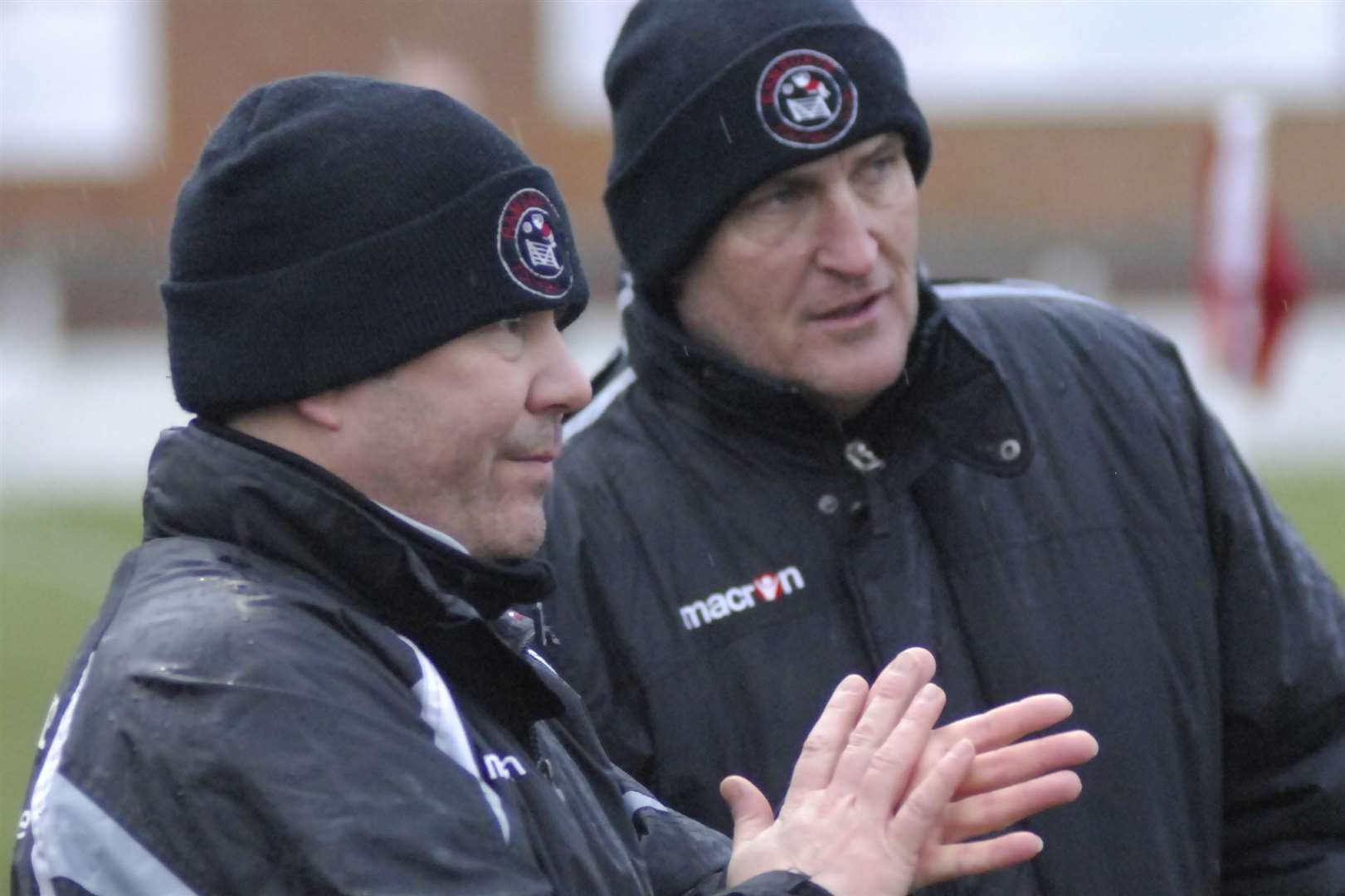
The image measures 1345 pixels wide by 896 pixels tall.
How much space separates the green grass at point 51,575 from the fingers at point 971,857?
5.08 metres

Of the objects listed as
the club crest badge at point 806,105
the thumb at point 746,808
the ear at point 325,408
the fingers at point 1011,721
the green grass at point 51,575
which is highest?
the club crest badge at point 806,105

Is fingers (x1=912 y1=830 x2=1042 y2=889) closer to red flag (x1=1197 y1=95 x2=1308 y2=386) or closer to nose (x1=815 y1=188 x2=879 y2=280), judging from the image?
nose (x1=815 y1=188 x2=879 y2=280)

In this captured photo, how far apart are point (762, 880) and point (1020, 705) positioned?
362 mm

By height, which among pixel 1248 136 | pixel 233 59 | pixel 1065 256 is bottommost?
pixel 1065 256

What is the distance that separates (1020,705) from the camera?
2.16 meters

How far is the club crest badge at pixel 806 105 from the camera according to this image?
9.52ft

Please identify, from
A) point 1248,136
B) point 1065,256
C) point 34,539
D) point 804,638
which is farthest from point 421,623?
point 1065,256

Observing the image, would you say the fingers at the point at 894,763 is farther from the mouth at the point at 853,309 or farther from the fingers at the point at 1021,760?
the mouth at the point at 853,309

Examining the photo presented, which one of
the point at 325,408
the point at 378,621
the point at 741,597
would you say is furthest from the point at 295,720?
the point at 741,597

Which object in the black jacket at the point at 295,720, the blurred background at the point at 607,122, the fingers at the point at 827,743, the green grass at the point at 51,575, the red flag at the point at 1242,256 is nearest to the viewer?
the black jacket at the point at 295,720

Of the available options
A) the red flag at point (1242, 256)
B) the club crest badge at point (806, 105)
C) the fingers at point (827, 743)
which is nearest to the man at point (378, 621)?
the fingers at point (827, 743)

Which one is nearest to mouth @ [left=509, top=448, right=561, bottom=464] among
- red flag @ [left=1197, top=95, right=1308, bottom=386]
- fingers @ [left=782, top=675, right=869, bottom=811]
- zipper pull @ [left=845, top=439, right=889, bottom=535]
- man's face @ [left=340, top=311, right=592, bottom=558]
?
man's face @ [left=340, top=311, right=592, bottom=558]

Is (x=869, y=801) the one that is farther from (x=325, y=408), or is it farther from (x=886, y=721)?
(x=325, y=408)

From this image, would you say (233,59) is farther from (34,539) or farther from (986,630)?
(986,630)
